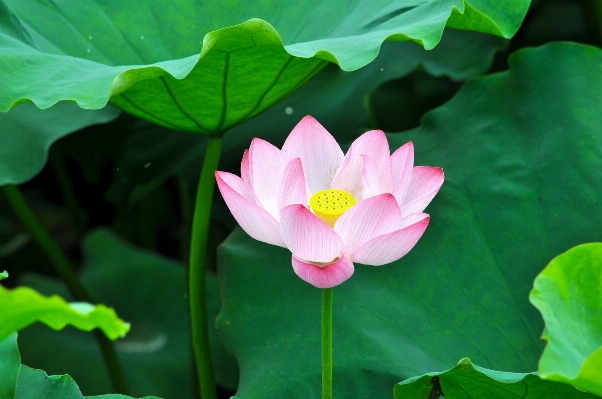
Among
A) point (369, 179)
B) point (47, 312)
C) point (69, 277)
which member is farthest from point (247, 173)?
point (69, 277)

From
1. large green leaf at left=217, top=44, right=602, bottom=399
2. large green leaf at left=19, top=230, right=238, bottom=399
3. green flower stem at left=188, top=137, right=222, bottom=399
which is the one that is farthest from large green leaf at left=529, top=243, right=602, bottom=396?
large green leaf at left=19, top=230, right=238, bottom=399

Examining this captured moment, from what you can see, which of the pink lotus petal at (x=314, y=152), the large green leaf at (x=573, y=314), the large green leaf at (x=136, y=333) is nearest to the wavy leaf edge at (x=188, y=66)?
the pink lotus petal at (x=314, y=152)

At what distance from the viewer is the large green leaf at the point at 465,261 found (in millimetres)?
943

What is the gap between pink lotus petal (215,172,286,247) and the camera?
0.66m

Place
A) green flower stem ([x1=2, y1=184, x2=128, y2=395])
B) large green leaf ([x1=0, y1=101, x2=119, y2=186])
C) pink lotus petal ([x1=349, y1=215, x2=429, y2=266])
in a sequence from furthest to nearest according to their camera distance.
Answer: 1. green flower stem ([x1=2, y1=184, x2=128, y2=395])
2. large green leaf ([x1=0, y1=101, x2=119, y2=186])
3. pink lotus petal ([x1=349, y1=215, x2=429, y2=266])

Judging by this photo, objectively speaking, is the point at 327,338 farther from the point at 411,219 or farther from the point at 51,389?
the point at 51,389

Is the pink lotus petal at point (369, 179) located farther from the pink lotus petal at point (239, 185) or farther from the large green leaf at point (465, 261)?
the large green leaf at point (465, 261)

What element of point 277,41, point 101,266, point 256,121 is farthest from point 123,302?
point 277,41

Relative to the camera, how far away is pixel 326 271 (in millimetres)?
632

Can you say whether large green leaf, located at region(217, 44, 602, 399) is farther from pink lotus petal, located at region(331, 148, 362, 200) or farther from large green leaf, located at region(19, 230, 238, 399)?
large green leaf, located at region(19, 230, 238, 399)

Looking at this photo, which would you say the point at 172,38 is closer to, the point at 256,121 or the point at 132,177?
the point at 256,121

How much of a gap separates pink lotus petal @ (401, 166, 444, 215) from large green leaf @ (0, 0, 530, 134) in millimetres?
174

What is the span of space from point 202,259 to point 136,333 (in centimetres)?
71

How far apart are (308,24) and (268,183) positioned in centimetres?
44
